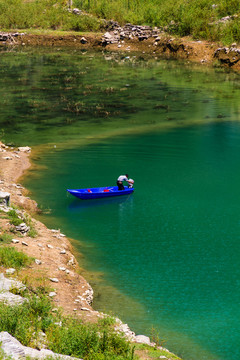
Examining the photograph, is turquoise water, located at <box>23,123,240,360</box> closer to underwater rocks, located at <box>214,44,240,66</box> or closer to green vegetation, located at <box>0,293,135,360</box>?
green vegetation, located at <box>0,293,135,360</box>

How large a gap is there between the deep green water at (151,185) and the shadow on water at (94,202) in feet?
0.39


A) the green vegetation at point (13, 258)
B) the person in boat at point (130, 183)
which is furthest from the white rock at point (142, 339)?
the person in boat at point (130, 183)

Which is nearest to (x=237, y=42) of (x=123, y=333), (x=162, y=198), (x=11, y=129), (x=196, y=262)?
(x=11, y=129)

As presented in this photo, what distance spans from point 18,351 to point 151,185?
20505 mm

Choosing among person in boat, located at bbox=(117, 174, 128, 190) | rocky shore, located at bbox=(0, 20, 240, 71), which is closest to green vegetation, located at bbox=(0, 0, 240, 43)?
rocky shore, located at bbox=(0, 20, 240, 71)

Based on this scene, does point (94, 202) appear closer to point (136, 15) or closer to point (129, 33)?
point (129, 33)

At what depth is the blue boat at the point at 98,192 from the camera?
29.0 meters

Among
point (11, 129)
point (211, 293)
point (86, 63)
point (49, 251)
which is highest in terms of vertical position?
point (86, 63)

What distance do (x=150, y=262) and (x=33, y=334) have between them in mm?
9225

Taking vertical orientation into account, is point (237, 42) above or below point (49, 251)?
above

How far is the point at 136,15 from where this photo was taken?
97.5m

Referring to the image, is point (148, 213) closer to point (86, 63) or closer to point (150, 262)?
point (150, 262)

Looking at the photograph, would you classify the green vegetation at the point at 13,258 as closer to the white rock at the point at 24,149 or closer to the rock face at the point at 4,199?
the rock face at the point at 4,199

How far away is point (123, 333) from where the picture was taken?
15.3m
